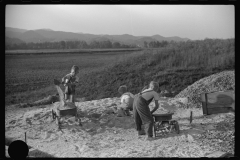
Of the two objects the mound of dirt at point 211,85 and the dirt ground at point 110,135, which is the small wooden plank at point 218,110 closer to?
the dirt ground at point 110,135

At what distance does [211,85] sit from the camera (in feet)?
21.0

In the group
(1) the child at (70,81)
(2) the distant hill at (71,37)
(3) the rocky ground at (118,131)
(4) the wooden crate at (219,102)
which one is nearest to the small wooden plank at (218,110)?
(4) the wooden crate at (219,102)

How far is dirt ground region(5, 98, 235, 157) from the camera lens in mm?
4746

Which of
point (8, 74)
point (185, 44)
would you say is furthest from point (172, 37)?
point (8, 74)

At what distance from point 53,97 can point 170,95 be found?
3196 mm

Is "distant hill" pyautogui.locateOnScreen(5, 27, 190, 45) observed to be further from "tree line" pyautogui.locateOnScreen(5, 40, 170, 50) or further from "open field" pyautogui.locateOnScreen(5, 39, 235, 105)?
"open field" pyautogui.locateOnScreen(5, 39, 235, 105)

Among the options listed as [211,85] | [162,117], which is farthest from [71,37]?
[211,85]

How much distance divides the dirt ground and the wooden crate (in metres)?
0.25

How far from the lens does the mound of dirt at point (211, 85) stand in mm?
6289

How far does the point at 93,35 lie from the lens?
5.93 metres

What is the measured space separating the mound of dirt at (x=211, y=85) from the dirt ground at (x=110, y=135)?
363 millimetres

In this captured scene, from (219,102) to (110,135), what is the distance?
2.43 metres

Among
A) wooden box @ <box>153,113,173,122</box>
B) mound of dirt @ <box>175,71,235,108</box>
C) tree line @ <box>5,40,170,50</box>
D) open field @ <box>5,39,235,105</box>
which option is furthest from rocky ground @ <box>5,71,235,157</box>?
tree line @ <box>5,40,170,50</box>
